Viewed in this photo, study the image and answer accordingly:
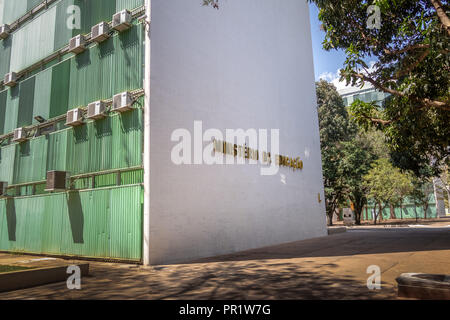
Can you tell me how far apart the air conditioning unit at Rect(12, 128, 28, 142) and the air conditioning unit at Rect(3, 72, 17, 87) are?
2967 mm

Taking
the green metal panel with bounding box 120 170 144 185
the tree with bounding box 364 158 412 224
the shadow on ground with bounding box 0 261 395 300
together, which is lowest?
the shadow on ground with bounding box 0 261 395 300

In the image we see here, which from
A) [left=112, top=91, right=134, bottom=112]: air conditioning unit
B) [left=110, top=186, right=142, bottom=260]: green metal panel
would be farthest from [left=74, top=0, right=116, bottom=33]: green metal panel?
[left=110, top=186, right=142, bottom=260]: green metal panel

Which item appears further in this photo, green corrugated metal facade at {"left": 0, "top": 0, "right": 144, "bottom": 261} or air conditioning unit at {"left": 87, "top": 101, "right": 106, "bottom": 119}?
air conditioning unit at {"left": 87, "top": 101, "right": 106, "bottom": 119}

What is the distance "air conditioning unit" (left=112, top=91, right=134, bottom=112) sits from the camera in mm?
10288

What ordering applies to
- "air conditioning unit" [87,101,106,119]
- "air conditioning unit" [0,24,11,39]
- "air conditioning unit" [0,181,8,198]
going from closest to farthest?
"air conditioning unit" [87,101,106,119] < "air conditioning unit" [0,181,8,198] < "air conditioning unit" [0,24,11,39]

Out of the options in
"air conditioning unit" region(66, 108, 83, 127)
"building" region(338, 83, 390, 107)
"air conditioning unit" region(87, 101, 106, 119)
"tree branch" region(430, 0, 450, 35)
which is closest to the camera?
"tree branch" region(430, 0, 450, 35)

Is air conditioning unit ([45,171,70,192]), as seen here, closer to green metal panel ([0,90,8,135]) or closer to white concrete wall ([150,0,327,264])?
white concrete wall ([150,0,327,264])

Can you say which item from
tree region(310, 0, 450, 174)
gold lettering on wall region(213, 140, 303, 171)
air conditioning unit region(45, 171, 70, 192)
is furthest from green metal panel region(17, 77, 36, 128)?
tree region(310, 0, 450, 174)

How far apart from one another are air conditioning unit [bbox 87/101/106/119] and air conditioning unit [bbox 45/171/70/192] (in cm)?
236

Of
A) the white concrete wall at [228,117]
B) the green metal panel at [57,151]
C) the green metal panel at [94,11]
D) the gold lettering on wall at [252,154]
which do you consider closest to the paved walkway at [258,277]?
the white concrete wall at [228,117]

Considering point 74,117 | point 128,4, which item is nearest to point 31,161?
point 74,117

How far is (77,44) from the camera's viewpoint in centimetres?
1254

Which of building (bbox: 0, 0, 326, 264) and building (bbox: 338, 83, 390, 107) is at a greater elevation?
building (bbox: 338, 83, 390, 107)
